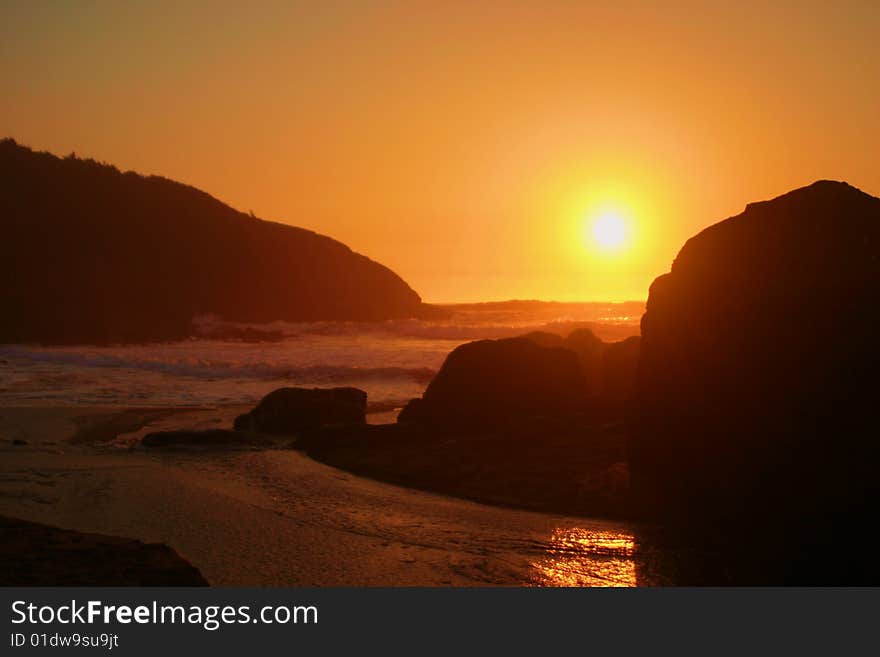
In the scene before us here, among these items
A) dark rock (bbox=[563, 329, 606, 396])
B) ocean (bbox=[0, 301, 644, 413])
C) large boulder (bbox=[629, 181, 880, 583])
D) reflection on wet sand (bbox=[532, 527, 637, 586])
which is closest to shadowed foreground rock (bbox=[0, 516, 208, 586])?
reflection on wet sand (bbox=[532, 527, 637, 586])

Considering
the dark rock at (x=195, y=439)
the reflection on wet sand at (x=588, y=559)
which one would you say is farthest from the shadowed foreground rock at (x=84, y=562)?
the dark rock at (x=195, y=439)

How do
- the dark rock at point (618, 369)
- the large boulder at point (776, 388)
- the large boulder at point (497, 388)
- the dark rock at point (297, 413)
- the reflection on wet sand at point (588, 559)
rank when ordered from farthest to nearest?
the dark rock at point (618, 369) → the dark rock at point (297, 413) → the large boulder at point (497, 388) → the reflection on wet sand at point (588, 559) → the large boulder at point (776, 388)

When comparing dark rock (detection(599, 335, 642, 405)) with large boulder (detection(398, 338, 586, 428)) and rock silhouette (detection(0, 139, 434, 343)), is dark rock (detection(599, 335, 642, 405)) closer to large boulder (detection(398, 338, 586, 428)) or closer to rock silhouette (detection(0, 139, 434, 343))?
large boulder (detection(398, 338, 586, 428))

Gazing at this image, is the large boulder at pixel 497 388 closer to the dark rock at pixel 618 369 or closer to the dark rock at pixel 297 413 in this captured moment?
the dark rock at pixel 618 369

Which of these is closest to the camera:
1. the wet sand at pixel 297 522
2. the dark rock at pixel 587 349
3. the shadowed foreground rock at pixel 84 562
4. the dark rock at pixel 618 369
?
the shadowed foreground rock at pixel 84 562

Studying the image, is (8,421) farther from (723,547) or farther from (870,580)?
(870,580)

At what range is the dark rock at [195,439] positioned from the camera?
13.5 metres

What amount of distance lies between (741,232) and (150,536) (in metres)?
5.63

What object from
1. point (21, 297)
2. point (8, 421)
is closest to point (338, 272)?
point (21, 297)

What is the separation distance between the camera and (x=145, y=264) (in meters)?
58.9

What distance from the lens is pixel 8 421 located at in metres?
15.9

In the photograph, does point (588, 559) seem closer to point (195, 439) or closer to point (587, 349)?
point (195, 439)

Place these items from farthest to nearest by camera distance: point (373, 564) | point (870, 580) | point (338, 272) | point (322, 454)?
point (338, 272)
point (322, 454)
point (373, 564)
point (870, 580)

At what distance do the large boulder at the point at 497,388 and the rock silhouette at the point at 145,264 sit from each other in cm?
3494
